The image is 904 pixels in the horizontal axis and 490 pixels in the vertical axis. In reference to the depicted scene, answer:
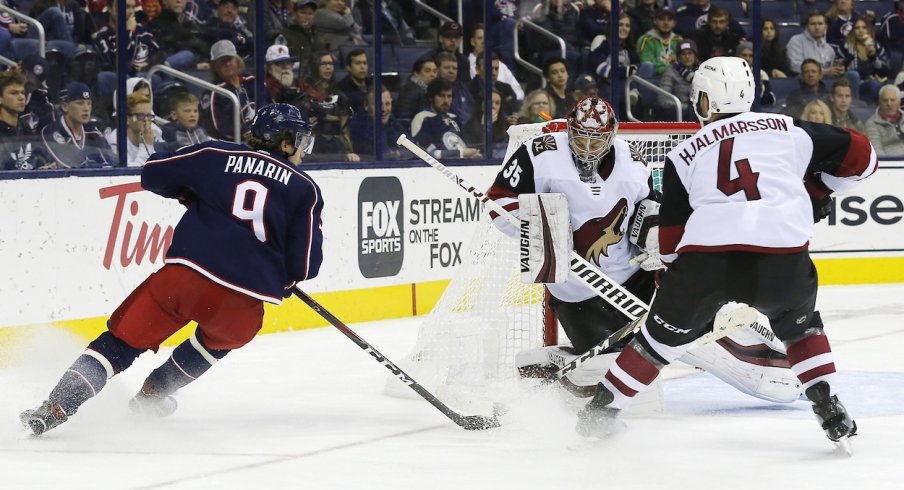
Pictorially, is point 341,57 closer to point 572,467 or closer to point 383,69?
point 383,69

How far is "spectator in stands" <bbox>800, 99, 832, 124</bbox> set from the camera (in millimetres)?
9492

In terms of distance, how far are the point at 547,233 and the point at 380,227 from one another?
9.83 ft

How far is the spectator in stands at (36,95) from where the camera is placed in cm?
605

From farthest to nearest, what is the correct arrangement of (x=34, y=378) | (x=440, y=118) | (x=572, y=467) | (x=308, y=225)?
(x=440, y=118)
(x=34, y=378)
(x=308, y=225)
(x=572, y=467)

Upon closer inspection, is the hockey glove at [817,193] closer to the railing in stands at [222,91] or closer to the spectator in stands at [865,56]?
the railing in stands at [222,91]

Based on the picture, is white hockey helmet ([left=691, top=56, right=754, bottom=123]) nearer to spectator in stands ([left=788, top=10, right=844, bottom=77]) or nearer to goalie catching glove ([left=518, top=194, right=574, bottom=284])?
goalie catching glove ([left=518, top=194, right=574, bottom=284])

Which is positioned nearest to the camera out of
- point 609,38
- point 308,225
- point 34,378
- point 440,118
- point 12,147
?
point 308,225

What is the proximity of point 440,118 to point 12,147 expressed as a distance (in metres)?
2.77

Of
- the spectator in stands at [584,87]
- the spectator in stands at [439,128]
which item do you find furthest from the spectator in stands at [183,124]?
the spectator in stands at [584,87]

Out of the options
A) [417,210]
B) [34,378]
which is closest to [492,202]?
[34,378]

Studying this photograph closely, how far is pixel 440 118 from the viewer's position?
809 cm

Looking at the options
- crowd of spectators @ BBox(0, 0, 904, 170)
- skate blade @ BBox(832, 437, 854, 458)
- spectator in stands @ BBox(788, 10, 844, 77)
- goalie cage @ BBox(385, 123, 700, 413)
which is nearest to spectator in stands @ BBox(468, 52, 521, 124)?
crowd of spectators @ BBox(0, 0, 904, 170)

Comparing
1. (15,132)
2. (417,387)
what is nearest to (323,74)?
(15,132)

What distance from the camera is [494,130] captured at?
8391mm
